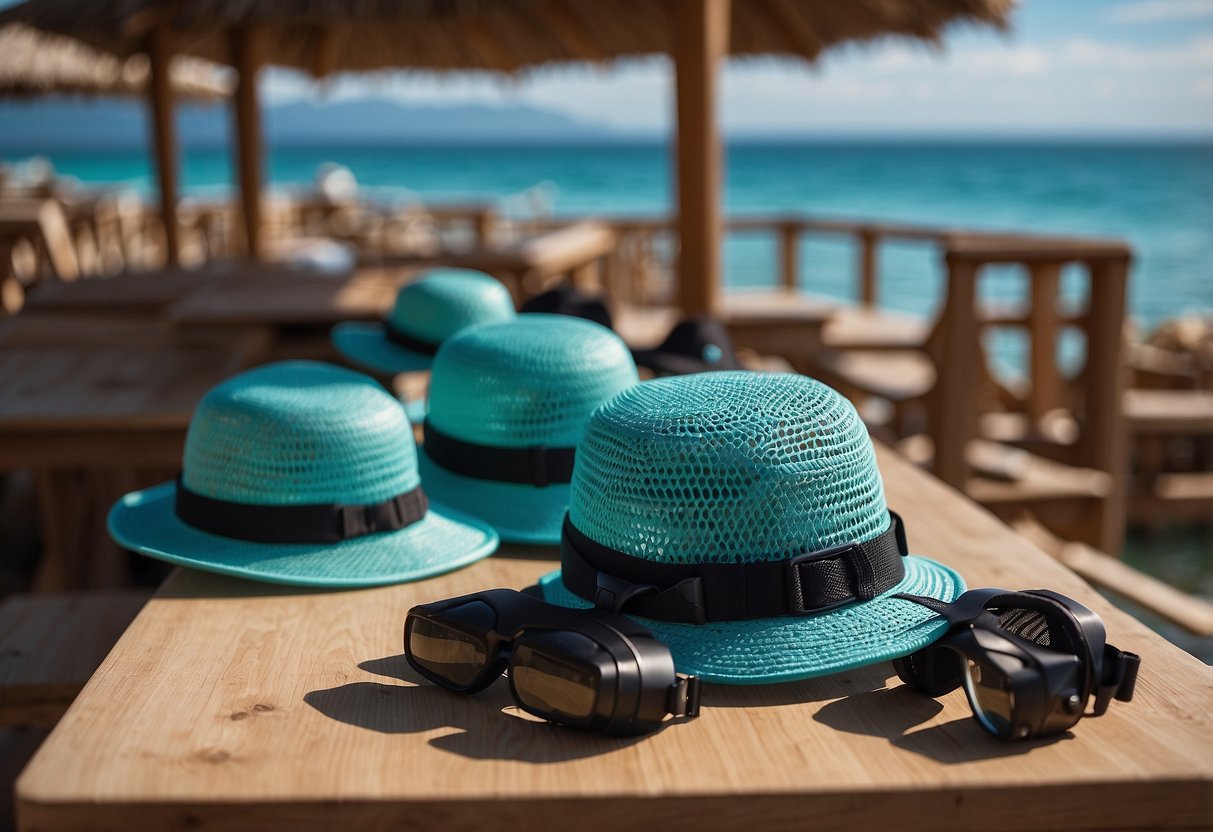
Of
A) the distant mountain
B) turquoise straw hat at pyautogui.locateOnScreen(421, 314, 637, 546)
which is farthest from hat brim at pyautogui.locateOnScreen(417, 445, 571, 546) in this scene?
the distant mountain

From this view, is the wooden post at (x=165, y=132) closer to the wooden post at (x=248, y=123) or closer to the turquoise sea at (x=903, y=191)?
the wooden post at (x=248, y=123)

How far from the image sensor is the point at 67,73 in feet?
44.3

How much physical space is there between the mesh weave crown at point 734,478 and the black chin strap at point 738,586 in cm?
2

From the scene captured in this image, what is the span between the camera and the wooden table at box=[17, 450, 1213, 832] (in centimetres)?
125

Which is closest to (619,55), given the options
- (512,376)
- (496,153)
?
(512,376)

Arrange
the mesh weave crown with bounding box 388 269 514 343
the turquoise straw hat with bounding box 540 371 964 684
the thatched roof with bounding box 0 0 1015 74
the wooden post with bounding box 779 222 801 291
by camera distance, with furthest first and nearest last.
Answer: the wooden post with bounding box 779 222 801 291 → the thatched roof with bounding box 0 0 1015 74 → the mesh weave crown with bounding box 388 269 514 343 → the turquoise straw hat with bounding box 540 371 964 684

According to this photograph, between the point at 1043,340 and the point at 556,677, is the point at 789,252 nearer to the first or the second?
the point at 1043,340

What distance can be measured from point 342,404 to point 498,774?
2.93 feet

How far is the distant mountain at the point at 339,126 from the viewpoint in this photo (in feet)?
395

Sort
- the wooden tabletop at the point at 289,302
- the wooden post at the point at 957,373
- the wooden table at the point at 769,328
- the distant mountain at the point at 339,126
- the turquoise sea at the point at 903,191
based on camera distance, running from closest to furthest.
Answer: the wooden tabletop at the point at 289,302
the wooden post at the point at 957,373
the wooden table at the point at 769,328
the turquoise sea at the point at 903,191
the distant mountain at the point at 339,126

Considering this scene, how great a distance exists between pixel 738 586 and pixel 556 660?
0.86 ft

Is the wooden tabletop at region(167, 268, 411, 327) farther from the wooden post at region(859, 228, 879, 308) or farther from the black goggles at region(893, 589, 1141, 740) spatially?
the wooden post at region(859, 228, 879, 308)

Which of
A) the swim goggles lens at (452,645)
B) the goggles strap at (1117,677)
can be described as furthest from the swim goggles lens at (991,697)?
the swim goggles lens at (452,645)

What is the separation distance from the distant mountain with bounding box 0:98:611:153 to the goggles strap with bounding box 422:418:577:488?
380 feet
